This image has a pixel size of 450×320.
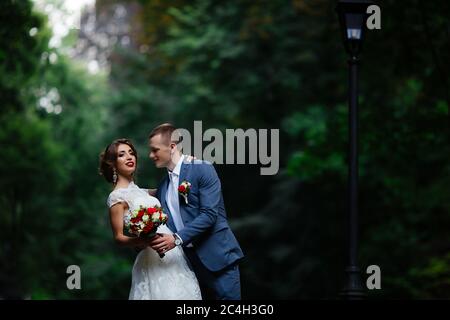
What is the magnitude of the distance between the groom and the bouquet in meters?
0.20

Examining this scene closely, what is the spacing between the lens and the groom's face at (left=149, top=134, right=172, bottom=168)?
7.33m

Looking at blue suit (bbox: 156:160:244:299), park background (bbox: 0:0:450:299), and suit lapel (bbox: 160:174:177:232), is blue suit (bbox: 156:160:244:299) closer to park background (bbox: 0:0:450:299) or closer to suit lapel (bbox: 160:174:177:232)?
suit lapel (bbox: 160:174:177:232)

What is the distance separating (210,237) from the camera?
24.7 ft

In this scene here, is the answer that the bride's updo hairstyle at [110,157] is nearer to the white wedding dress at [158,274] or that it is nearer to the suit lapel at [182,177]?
the white wedding dress at [158,274]

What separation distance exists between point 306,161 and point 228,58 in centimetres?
947

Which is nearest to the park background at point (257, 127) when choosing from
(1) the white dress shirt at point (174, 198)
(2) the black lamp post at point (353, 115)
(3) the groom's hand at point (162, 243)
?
(2) the black lamp post at point (353, 115)

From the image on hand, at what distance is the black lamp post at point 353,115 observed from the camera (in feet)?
29.7

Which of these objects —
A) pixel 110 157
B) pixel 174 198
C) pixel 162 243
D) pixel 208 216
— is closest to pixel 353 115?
pixel 174 198

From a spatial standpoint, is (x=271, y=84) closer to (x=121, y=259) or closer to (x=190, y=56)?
(x=190, y=56)

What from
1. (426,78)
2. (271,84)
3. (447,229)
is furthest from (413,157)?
(271,84)

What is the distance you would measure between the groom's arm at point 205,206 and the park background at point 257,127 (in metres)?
9.15

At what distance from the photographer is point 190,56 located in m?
28.0

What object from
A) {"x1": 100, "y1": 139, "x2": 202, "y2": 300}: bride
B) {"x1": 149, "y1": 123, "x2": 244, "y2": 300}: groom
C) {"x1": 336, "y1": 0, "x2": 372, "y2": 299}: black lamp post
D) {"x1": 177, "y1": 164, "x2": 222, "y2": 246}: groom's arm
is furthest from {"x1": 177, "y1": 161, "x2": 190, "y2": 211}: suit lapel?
{"x1": 336, "y1": 0, "x2": 372, "y2": 299}: black lamp post
